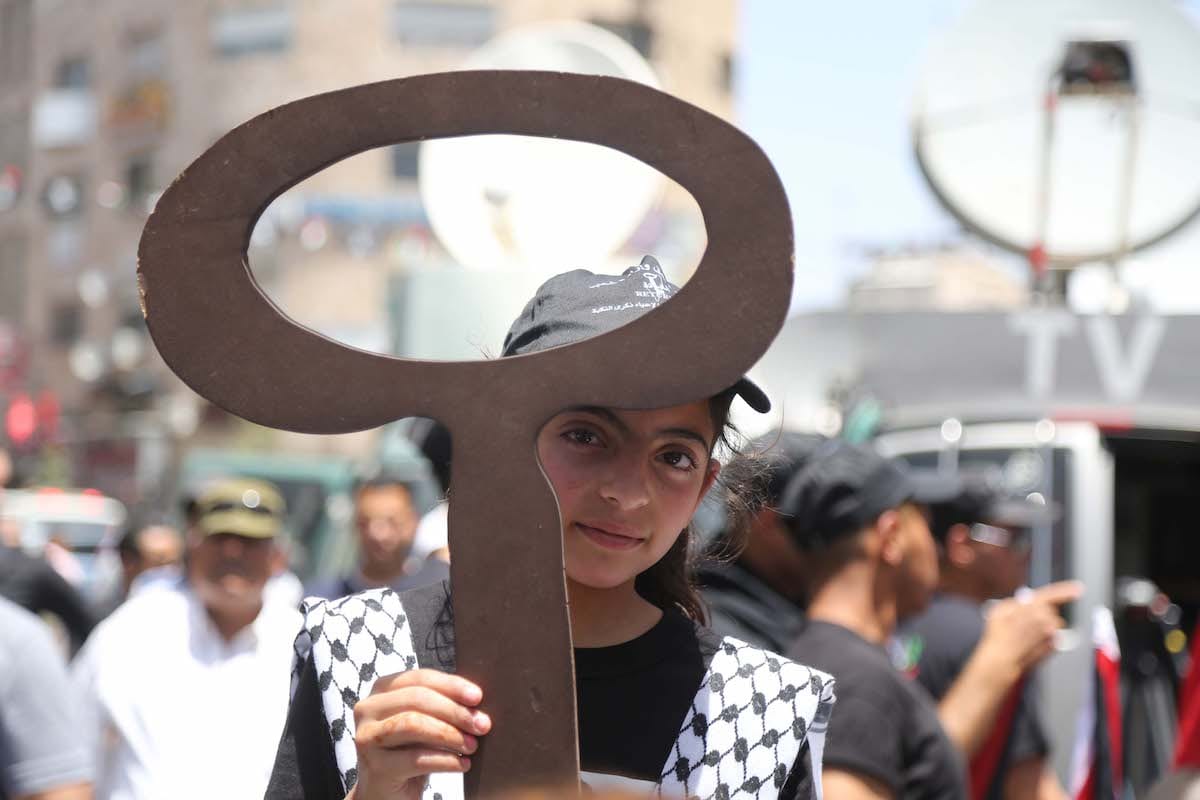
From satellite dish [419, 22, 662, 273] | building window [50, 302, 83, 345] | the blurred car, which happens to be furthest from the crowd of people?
building window [50, 302, 83, 345]

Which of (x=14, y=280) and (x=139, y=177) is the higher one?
(x=139, y=177)

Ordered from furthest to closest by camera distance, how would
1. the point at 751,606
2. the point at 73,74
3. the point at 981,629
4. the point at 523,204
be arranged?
the point at 73,74 < the point at 523,204 < the point at 981,629 < the point at 751,606

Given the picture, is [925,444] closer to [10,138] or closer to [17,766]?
[17,766]

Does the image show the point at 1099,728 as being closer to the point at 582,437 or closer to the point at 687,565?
the point at 687,565

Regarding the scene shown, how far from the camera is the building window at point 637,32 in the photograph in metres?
33.6

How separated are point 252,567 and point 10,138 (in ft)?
116

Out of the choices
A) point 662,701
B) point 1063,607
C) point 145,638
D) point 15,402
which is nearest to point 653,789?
point 662,701

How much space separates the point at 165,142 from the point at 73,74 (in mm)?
4509

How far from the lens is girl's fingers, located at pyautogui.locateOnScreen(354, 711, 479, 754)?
1.32 meters

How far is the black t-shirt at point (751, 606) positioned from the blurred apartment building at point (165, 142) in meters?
24.3

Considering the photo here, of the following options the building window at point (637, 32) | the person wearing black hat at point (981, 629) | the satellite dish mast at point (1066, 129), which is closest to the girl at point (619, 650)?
the person wearing black hat at point (981, 629)

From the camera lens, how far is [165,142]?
110 feet

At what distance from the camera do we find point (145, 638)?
13.4 ft

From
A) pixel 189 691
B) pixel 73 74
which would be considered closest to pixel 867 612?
pixel 189 691
